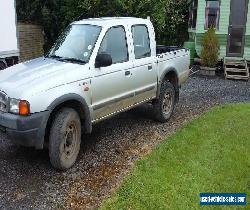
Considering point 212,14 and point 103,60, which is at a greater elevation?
point 212,14

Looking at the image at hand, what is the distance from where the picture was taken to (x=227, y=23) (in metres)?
15.4

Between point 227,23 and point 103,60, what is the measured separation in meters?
10.6

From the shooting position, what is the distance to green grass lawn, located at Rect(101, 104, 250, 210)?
5055 mm

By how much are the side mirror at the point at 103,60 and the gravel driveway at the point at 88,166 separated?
5.14ft

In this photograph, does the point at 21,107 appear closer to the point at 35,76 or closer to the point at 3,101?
the point at 3,101

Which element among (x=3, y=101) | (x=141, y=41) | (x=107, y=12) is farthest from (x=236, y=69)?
(x=3, y=101)

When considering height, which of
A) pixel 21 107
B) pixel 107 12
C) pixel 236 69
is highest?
pixel 107 12

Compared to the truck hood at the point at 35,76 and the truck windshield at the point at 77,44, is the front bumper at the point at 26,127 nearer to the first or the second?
the truck hood at the point at 35,76

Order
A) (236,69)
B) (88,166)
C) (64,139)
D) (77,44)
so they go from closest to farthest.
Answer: (64,139), (88,166), (77,44), (236,69)

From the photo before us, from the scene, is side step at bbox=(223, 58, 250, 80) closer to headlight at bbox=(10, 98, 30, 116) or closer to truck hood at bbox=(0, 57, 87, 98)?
truck hood at bbox=(0, 57, 87, 98)

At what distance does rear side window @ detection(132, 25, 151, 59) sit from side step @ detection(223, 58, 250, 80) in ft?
24.4

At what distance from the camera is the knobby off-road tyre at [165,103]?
820 centimetres

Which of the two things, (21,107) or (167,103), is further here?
(167,103)

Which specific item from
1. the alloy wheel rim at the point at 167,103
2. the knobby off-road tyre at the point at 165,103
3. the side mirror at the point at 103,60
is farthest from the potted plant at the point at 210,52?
the side mirror at the point at 103,60
